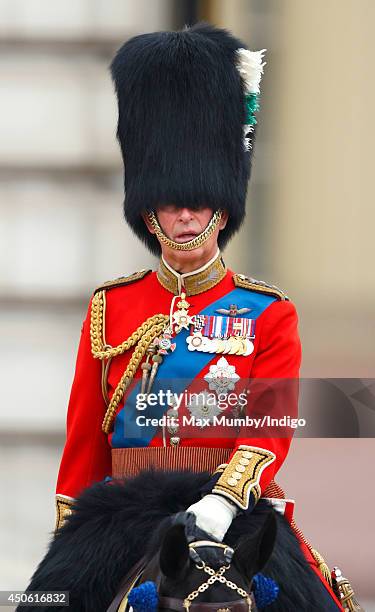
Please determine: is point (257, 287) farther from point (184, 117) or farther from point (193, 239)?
point (184, 117)

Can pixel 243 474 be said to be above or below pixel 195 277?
below

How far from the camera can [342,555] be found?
6.05 metres

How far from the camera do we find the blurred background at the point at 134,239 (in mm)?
6012

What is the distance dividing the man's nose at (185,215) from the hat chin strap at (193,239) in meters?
0.05

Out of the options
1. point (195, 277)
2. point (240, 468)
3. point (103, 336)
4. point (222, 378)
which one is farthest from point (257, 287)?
point (240, 468)

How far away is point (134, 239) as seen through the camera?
19.8 feet

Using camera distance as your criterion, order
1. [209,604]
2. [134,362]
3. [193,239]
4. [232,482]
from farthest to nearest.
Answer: [134,362] < [193,239] < [232,482] < [209,604]

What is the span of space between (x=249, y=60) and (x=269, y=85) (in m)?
2.40

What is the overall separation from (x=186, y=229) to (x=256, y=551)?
91cm

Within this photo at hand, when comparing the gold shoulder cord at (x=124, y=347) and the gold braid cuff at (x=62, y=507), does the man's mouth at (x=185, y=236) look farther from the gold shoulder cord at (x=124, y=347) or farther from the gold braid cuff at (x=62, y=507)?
the gold braid cuff at (x=62, y=507)

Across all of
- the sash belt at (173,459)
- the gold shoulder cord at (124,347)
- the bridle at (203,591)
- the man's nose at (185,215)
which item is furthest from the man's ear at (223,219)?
the bridle at (203,591)

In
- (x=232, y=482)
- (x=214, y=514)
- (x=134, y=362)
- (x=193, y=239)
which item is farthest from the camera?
(x=134, y=362)

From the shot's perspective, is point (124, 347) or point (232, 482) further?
point (124, 347)

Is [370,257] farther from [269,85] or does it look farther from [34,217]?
[34,217]
